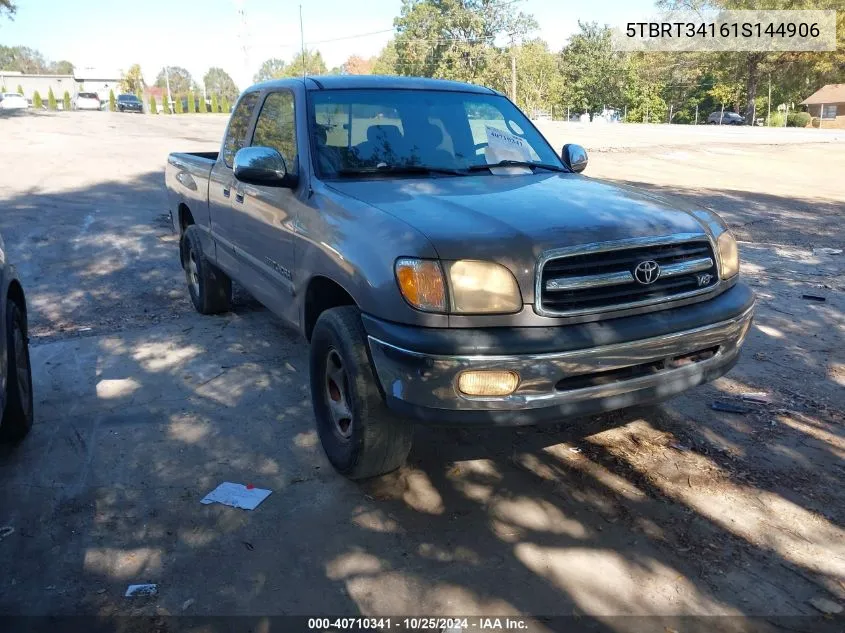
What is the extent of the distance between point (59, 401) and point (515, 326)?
A: 124 inches

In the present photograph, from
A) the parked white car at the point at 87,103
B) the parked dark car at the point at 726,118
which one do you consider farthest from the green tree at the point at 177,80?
the parked dark car at the point at 726,118

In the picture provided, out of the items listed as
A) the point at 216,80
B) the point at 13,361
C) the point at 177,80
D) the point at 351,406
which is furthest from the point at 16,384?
the point at 216,80

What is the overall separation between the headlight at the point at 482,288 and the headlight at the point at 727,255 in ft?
4.01

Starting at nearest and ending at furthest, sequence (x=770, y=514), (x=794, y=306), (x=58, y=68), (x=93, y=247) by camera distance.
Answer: (x=770, y=514), (x=794, y=306), (x=93, y=247), (x=58, y=68)

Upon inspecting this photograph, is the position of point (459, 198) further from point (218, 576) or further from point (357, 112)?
point (218, 576)

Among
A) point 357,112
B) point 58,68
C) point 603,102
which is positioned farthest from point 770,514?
point 58,68

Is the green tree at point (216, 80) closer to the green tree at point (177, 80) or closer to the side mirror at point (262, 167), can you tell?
the green tree at point (177, 80)

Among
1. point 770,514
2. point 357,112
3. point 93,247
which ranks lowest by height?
point 770,514

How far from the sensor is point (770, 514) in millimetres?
3189

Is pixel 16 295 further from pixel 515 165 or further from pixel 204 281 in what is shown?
pixel 515 165

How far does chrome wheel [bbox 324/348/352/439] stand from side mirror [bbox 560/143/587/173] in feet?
6.94

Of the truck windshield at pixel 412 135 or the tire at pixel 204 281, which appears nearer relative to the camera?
the truck windshield at pixel 412 135

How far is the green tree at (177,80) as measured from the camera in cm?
11964

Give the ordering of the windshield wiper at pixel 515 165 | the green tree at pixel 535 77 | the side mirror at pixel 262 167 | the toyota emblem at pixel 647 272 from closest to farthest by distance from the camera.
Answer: the toyota emblem at pixel 647 272
the side mirror at pixel 262 167
the windshield wiper at pixel 515 165
the green tree at pixel 535 77
